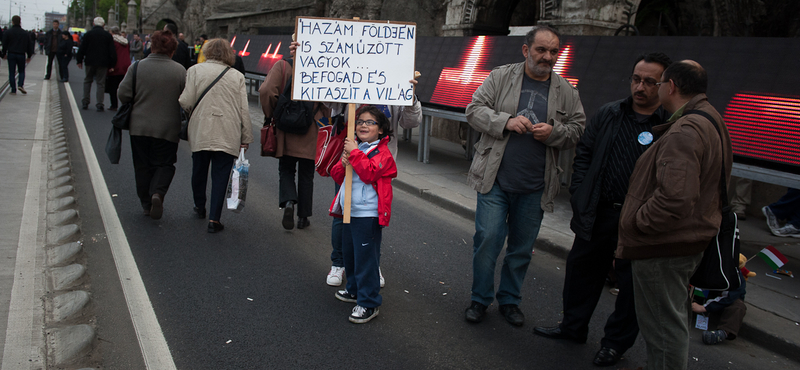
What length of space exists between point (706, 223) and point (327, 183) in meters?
6.41

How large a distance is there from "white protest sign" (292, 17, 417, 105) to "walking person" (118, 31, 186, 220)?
8.23ft

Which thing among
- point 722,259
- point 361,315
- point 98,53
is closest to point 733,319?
point 722,259

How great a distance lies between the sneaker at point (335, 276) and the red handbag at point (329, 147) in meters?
0.84

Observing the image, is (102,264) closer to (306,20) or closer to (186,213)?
(186,213)

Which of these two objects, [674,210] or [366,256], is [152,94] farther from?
[674,210]

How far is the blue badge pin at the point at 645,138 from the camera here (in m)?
3.44

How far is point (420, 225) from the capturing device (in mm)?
6809

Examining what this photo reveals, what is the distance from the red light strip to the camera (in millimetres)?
5426

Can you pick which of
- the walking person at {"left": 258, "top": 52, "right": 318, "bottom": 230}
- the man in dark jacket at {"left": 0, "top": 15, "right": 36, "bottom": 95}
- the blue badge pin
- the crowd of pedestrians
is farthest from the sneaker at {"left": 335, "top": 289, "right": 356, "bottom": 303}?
the man in dark jacket at {"left": 0, "top": 15, "right": 36, "bottom": 95}

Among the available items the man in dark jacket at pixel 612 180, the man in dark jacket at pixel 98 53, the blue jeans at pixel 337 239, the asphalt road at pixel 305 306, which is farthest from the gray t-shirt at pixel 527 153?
the man in dark jacket at pixel 98 53

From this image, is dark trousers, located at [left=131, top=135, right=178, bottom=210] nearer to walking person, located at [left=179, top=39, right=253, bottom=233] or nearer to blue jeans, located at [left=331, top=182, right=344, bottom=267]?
walking person, located at [left=179, top=39, right=253, bottom=233]

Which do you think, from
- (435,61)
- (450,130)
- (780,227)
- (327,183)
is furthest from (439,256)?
(450,130)

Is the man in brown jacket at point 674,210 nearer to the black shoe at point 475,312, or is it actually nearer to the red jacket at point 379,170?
the black shoe at point 475,312

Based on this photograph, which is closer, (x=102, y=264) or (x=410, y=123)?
(x=410, y=123)
